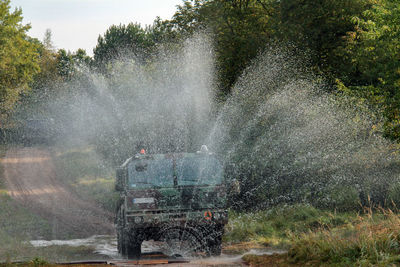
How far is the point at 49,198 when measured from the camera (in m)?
22.0

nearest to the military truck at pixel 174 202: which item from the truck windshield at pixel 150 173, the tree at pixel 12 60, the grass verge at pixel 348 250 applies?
the truck windshield at pixel 150 173

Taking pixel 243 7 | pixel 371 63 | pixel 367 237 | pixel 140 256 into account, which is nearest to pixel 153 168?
pixel 140 256

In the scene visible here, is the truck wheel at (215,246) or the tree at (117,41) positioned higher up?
the tree at (117,41)

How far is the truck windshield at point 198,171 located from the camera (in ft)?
35.7

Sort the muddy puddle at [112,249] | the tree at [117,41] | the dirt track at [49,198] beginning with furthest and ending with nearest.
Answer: the tree at [117,41] → the dirt track at [49,198] → the muddy puddle at [112,249]

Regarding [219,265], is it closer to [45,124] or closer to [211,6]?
[211,6]

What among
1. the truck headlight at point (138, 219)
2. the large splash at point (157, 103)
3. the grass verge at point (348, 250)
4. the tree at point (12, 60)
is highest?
the tree at point (12, 60)

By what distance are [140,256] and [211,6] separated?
26.0m

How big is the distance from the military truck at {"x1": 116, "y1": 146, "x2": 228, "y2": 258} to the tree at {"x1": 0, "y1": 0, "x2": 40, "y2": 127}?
131 ft

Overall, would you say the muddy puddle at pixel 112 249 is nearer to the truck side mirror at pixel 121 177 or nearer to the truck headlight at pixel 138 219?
the truck headlight at pixel 138 219

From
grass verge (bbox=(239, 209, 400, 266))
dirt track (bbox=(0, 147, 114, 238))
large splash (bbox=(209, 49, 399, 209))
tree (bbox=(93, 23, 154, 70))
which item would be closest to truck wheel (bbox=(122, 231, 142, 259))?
grass verge (bbox=(239, 209, 400, 266))

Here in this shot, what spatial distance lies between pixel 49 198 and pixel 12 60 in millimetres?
31528

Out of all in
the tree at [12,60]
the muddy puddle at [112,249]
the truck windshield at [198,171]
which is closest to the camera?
the muddy puddle at [112,249]

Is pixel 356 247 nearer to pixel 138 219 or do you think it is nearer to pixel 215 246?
pixel 215 246
